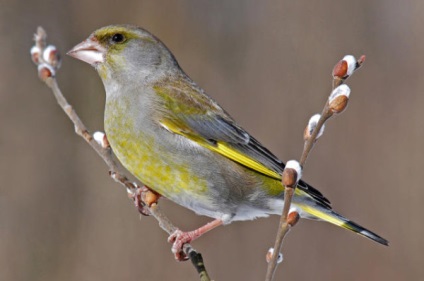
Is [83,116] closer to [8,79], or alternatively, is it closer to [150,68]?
[8,79]

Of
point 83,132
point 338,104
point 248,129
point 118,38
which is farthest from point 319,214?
point 248,129

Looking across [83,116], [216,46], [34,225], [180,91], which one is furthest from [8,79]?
[180,91]

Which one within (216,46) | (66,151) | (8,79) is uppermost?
(216,46)

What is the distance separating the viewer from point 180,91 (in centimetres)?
480

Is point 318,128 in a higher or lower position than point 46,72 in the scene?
lower

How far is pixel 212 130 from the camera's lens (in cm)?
467

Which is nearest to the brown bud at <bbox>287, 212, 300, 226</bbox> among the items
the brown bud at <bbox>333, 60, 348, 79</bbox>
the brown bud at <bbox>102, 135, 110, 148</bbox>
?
the brown bud at <bbox>333, 60, 348, 79</bbox>

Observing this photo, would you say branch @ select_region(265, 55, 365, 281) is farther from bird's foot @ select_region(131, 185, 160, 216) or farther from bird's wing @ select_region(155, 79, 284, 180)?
bird's wing @ select_region(155, 79, 284, 180)

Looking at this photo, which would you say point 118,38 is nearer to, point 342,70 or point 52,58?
point 52,58

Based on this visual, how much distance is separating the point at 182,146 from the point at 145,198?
→ 37 cm

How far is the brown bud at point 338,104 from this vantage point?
296cm

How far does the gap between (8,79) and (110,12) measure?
1333 millimetres

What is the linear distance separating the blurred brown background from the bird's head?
7.96 feet

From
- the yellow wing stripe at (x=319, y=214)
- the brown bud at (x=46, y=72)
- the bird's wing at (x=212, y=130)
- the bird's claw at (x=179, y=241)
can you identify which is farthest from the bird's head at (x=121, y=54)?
the yellow wing stripe at (x=319, y=214)
